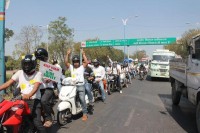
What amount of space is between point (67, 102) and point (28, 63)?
9.99 feet

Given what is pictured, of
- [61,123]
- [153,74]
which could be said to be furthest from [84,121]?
[153,74]

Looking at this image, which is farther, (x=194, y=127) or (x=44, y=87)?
(x=194, y=127)

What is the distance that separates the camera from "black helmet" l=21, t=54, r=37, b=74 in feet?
18.5

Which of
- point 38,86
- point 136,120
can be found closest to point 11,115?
point 38,86

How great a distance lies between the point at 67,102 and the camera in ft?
27.9

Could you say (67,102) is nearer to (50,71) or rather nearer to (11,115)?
(50,71)

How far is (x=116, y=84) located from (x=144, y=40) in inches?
1384

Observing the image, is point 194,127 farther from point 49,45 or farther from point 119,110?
point 49,45

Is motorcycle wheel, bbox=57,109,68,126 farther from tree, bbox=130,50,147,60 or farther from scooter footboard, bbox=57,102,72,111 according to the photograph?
tree, bbox=130,50,147,60

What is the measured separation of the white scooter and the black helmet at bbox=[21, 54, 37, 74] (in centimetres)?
255

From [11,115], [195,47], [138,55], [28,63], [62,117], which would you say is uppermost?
[138,55]

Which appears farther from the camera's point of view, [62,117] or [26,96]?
[62,117]

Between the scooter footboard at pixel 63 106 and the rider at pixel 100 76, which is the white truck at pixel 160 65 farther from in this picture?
the scooter footboard at pixel 63 106

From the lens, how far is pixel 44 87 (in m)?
7.00
